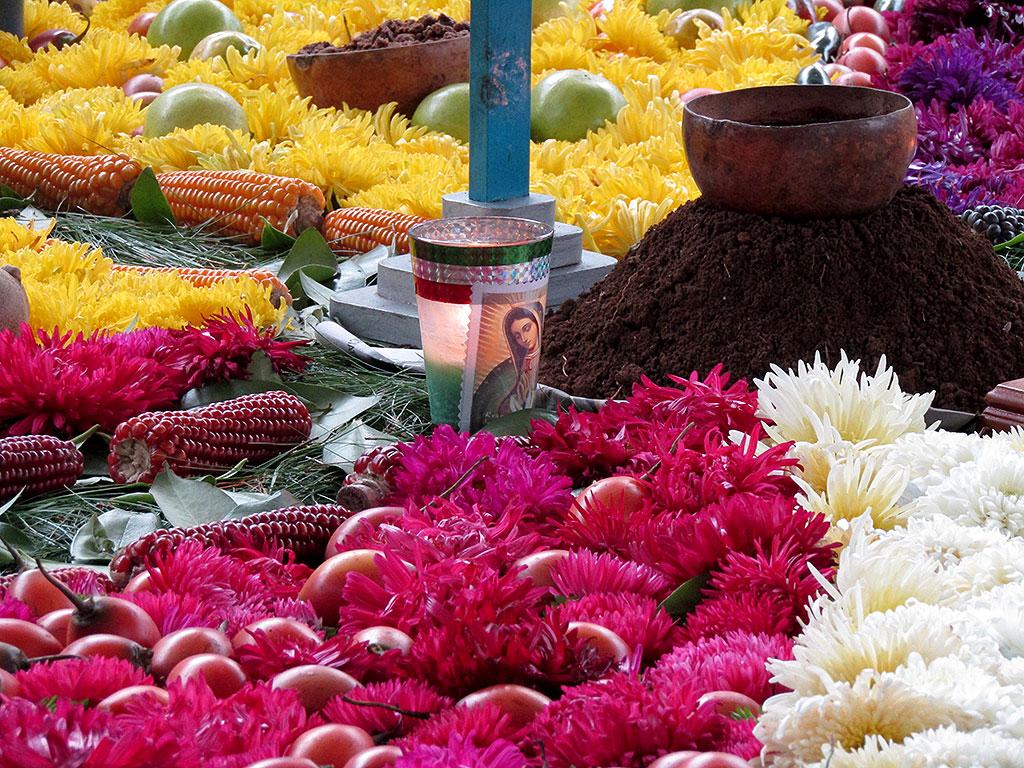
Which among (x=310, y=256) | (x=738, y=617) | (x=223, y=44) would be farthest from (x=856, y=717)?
(x=223, y=44)

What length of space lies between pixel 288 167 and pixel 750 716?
197 cm

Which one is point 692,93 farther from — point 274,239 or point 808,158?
point 808,158

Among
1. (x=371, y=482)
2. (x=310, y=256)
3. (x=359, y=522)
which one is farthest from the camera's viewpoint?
(x=310, y=256)

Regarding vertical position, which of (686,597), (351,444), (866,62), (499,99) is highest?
(499,99)

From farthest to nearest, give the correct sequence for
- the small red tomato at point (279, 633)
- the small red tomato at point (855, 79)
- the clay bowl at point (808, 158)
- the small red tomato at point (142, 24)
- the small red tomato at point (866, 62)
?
1. the small red tomato at point (142, 24)
2. the small red tomato at point (866, 62)
3. the small red tomato at point (855, 79)
4. the clay bowl at point (808, 158)
5. the small red tomato at point (279, 633)

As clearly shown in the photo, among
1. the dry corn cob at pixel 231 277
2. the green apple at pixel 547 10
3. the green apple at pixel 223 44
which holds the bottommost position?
the dry corn cob at pixel 231 277

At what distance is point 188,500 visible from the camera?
115 centimetres

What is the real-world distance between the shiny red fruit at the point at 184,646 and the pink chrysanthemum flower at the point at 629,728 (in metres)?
0.22

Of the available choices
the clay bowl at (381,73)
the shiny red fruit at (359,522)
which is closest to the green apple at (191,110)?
the clay bowl at (381,73)

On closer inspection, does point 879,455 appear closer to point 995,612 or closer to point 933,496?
point 933,496

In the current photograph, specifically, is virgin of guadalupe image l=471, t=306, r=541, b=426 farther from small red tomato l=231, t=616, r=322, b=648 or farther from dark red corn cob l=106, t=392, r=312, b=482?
small red tomato l=231, t=616, r=322, b=648

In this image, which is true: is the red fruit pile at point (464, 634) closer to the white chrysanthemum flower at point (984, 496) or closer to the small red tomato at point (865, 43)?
the white chrysanthemum flower at point (984, 496)

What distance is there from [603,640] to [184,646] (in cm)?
26

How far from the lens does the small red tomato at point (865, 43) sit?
3700mm
